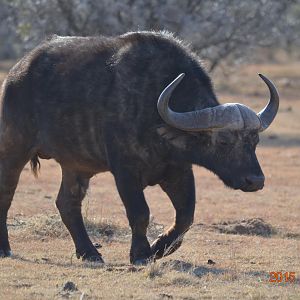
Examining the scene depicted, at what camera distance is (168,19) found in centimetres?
2528

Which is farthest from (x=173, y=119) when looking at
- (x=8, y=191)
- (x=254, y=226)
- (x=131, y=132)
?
(x=254, y=226)

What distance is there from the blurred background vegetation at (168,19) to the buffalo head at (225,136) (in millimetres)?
14703

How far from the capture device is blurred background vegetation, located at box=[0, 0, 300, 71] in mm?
25156

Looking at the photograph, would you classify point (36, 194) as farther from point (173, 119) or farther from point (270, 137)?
point (270, 137)

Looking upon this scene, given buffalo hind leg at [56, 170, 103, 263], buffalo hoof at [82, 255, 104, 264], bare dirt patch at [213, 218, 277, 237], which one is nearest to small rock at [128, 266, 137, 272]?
buffalo hoof at [82, 255, 104, 264]

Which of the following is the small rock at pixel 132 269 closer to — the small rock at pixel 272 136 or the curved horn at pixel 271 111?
the curved horn at pixel 271 111

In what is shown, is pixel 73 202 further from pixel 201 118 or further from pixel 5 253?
pixel 201 118

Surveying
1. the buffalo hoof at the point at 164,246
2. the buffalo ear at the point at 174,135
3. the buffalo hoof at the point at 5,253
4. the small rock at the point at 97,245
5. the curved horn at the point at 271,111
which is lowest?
the buffalo hoof at the point at 5,253

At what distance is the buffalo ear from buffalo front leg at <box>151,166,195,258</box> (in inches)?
16.8

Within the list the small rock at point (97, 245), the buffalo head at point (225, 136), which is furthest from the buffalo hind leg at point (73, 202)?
the buffalo head at point (225, 136)

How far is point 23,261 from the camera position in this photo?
32.8 feet

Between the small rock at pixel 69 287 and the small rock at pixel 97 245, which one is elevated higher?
the small rock at pixel 97 245

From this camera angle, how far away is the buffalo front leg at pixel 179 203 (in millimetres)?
10094

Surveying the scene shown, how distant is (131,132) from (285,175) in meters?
9.27
